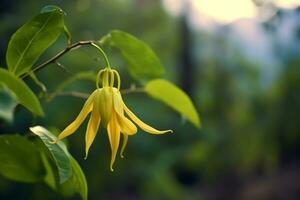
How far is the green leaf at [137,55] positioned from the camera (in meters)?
0.69

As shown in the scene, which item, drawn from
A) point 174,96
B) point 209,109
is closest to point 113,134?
point 174,96

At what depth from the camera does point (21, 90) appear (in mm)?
484

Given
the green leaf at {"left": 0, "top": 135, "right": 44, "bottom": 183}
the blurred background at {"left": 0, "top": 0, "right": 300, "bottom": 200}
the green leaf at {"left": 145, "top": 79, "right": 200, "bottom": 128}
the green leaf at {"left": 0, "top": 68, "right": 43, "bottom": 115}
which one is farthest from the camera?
the blurred background at {"left": 0, "top": 0, "right": 300, "bottom": 200}

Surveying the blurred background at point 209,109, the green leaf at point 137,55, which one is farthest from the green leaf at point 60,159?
the blurred background at point 209,109

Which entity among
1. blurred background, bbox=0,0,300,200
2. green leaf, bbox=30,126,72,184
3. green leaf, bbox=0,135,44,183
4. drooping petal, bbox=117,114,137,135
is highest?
drooping petal, bbox=117,114,137,135

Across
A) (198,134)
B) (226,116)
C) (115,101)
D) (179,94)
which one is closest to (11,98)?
(115,101)

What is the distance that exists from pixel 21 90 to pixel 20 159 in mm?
162

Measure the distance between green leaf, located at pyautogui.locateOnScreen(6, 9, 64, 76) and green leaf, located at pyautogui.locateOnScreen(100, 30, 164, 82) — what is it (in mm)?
115

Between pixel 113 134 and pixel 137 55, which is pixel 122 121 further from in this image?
pixel 137 55

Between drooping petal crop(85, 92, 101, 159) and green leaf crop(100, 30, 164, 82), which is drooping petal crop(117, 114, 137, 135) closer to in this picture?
drooping petal crop(85, 92, 101, 159)

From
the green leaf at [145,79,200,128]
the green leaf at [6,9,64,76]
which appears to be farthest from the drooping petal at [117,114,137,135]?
the green leaf at [145,79,200,128]

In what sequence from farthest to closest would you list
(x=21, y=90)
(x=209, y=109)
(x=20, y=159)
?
(x=209, y=109), (x=20, y=159), (x=21, y=90)

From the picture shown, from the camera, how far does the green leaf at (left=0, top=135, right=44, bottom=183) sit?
0.61 meters

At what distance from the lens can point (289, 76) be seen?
2.99 meters
